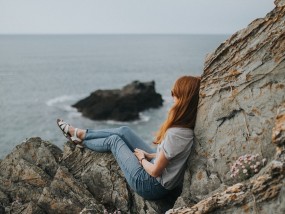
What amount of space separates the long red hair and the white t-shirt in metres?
0.14

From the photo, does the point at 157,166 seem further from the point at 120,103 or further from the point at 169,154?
the point at 120,103

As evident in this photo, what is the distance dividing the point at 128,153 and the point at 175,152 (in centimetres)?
174

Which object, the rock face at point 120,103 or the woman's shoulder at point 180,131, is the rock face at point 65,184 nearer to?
the woman's shoulder at point 180,131

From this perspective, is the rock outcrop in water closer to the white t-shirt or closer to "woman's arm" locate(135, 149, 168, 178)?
the white t-shirt

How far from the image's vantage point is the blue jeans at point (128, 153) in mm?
8484

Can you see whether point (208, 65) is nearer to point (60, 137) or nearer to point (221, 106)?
point (221, 106)

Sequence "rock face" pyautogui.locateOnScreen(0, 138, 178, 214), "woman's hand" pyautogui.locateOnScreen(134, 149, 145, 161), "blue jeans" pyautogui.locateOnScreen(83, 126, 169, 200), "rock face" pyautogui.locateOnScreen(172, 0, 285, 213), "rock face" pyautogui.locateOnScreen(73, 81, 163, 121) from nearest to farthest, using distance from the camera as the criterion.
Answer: "rock face" pyautogui.locateOnScreen(172, 0, 285, 213) → "blue jeans" pyautogui.locateOnScreen(83, 126, 169, 200) → "woman's hand" pyautogui.locateOnScreen(134, 149, 145, 161) → "rock face" pyautogui.locateOnScreen(0, 138, 178, 214) → "rock face" pyautogui.locateOnScreen(73, 81, 163, 121)

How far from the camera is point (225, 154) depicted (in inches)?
293

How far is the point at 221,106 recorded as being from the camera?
25.6 feet

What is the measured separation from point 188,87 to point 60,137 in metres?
38.7

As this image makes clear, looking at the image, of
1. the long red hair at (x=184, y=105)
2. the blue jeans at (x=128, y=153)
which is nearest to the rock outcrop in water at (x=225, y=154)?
the long red hair at (x=184, y=105)

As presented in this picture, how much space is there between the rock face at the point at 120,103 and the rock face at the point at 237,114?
43833 mm

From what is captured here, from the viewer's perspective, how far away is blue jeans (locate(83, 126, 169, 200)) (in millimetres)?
8484

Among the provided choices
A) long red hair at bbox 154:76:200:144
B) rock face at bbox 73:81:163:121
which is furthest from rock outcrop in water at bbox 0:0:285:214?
rock face at bbox 73:81:163:121
